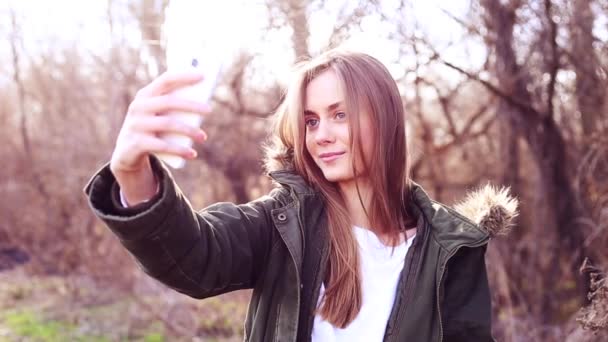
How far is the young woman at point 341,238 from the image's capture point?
206 cm

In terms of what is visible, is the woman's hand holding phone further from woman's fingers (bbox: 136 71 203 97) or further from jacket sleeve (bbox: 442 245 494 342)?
jacket sleeve (bbox: 442 245 494 342)

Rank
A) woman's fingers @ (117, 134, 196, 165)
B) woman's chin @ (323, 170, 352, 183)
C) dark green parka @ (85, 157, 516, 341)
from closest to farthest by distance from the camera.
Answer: woman's fingers @ (117, 134, 196, 165)
dark green parka @ (85, 157, 516, 341)
woman's chin @ (323, 170, 352, 183)

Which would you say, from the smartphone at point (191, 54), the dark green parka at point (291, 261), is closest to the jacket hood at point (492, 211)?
the dark green parka at point (291, 261)

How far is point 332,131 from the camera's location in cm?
244

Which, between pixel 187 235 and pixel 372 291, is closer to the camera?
pixel 187 235

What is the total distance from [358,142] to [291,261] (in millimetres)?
535

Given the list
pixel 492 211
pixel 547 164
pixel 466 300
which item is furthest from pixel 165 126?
pixel 547 164

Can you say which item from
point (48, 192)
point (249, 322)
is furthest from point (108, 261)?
point (249, 322)

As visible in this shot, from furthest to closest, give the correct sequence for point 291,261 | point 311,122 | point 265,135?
point 265,135 < point 311,122 < point 291,261

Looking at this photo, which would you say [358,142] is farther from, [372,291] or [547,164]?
[547,164]

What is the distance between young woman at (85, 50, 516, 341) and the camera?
2.06m

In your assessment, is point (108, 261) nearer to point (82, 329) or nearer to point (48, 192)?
point (82, 329)

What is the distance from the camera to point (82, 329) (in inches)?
278

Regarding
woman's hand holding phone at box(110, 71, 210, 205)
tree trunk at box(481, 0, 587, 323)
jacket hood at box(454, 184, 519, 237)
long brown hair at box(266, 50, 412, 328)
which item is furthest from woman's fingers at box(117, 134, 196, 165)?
tree trunk at box(481, 0, 587, 323)
